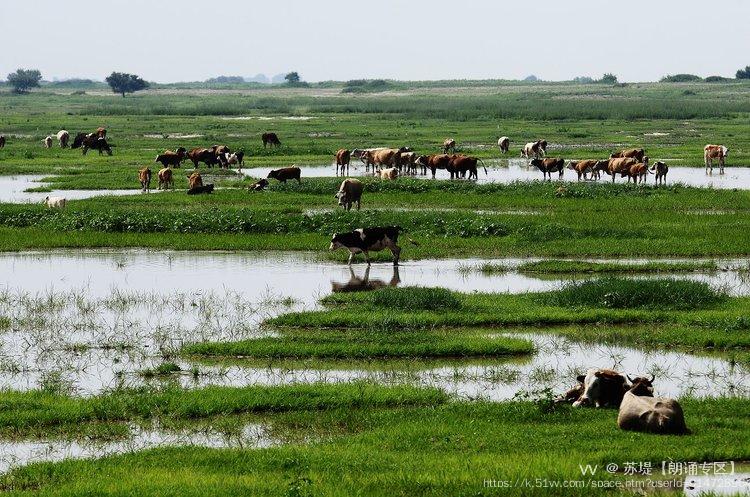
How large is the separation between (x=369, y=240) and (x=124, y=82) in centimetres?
16033

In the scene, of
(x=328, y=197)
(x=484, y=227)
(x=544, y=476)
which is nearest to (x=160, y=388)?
(x=544, y=476)

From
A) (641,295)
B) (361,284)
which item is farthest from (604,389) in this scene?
(361,284)

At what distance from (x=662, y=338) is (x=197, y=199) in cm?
2136

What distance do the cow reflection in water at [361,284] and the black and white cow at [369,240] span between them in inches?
41.5

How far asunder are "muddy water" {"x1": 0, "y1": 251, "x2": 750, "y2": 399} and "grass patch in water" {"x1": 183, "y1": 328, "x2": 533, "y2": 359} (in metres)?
0.43

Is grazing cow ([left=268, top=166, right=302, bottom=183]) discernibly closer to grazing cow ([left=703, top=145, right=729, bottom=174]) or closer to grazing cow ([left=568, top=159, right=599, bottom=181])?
grazing cow ([left=568, top=159, right=599, bottom=181])

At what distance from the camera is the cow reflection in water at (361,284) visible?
71.3ft

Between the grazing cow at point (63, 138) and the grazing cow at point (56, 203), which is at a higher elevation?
the grazing cow at point (63, 138)

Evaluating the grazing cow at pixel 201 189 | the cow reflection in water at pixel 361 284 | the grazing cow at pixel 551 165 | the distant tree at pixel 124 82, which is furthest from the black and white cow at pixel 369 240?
the distant tree at pixel 124 82

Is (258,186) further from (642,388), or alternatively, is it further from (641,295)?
(642,388)

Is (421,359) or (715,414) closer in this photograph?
(715,414)

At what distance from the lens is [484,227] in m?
28.2

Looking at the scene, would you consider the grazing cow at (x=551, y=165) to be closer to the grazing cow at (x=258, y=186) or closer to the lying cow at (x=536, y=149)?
the lying cow at (x=536, y=149)

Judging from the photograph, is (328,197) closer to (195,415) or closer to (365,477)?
(195,415)
